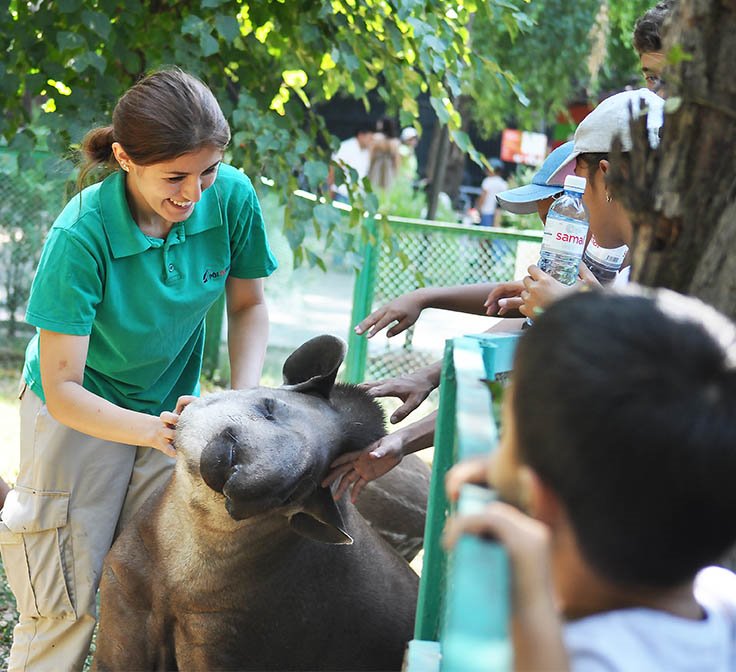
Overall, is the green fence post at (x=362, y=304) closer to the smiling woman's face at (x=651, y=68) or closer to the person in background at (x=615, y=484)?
the smiling woman's face at (x=651, y=68)

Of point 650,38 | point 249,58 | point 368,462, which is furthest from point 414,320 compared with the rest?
point 249,58

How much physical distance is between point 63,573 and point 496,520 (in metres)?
2.48

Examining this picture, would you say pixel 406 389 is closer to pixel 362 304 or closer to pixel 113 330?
pixel 113 330

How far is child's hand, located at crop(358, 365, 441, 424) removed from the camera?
3.35 meters

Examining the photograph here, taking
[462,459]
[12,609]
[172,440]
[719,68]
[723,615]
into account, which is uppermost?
[719,68]

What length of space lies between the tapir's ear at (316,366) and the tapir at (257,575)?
10cm

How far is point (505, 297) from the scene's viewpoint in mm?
3131

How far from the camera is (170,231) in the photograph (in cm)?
354

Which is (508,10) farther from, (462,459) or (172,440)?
(462,459)

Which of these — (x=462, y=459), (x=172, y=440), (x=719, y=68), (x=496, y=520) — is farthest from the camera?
(x=172, y=440)

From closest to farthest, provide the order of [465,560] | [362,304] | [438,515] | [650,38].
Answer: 1. [465,560]
2. [438,515]
3. [650,38]
4. [362,304]

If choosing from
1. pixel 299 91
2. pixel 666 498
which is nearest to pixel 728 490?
pixel 666 498

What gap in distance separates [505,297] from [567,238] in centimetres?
26

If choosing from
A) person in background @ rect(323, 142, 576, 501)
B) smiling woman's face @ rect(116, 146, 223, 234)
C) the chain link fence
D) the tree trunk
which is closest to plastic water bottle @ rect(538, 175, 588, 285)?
person in background @ rect(323, 142, 576, 501)
